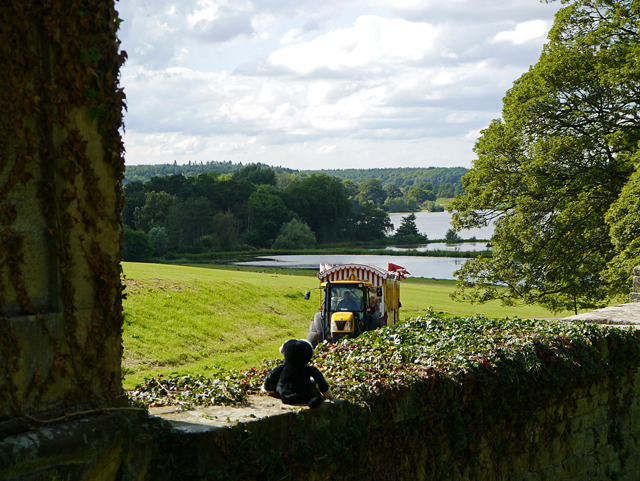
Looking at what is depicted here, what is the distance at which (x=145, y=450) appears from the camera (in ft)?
9.89

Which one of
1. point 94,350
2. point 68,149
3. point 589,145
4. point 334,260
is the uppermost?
point 589,145

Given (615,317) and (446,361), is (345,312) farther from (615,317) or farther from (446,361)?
(446,361)

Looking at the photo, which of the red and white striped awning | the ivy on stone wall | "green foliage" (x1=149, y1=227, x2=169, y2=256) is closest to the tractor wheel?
the red and white striped awning

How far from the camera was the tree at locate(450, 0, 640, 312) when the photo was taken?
18.3 m

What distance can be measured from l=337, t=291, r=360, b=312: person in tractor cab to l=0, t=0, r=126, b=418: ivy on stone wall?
12608mm

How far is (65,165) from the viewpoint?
2701mm

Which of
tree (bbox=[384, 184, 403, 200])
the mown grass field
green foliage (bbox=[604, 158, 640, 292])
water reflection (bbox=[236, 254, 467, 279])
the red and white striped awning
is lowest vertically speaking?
water reflection (bbox=[236, 254, 467, 279])

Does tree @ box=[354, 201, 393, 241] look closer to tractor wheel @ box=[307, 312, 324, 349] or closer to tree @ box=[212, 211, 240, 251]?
tree @ box=[212, 211, 240, 251]

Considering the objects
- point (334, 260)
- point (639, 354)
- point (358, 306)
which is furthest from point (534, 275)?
point (334, 260)

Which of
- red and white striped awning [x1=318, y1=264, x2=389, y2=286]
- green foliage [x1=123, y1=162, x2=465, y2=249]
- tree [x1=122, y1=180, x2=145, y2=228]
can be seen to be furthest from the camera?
green foliage [x1=123, y1=162, x2=465, y2=249]

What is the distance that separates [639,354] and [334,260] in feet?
192

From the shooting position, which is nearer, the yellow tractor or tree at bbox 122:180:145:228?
the yellow tractor

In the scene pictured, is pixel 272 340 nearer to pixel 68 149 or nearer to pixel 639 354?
pixel 639 354

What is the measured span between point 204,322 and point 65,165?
16.1 m
